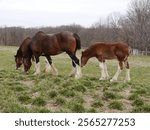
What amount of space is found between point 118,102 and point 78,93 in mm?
1375

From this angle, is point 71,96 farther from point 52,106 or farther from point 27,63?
point 27,63

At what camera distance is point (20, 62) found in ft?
51.9

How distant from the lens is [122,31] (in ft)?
261

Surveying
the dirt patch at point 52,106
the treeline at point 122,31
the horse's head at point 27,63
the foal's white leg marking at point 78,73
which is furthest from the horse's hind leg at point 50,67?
the treeline at point 122,31

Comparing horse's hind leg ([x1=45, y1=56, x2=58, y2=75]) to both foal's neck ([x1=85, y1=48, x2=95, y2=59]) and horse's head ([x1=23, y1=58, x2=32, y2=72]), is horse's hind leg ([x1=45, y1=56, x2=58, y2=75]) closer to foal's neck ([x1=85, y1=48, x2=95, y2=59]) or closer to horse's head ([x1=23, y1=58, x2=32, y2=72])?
horse's head ([x1=23, y1=58, x2=32, y2=72])

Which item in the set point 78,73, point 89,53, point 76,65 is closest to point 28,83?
point 78,73

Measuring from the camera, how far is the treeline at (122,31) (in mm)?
75250

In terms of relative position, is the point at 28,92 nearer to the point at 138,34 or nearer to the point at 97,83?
the point at 97,83

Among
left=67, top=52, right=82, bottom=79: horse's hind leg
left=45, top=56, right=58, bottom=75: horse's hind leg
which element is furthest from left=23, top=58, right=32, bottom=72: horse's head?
left=67, top=52, right=82, bottom=79: horse's hind leg

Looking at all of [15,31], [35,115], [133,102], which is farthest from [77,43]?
[15,31]

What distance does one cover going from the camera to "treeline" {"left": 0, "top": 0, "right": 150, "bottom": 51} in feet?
247

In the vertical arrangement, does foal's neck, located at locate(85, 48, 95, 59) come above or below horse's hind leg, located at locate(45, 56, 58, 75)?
above

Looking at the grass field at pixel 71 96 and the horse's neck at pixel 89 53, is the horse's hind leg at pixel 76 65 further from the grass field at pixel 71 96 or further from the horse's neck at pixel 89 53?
the grass field at pixel 71 96

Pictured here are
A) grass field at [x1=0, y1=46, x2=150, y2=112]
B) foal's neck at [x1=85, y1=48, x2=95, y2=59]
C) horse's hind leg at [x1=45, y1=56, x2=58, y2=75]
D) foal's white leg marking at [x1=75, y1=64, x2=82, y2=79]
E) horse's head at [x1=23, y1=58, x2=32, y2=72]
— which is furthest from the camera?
horse's head at [x1=23, y1=58, x2=32, y2=72]
